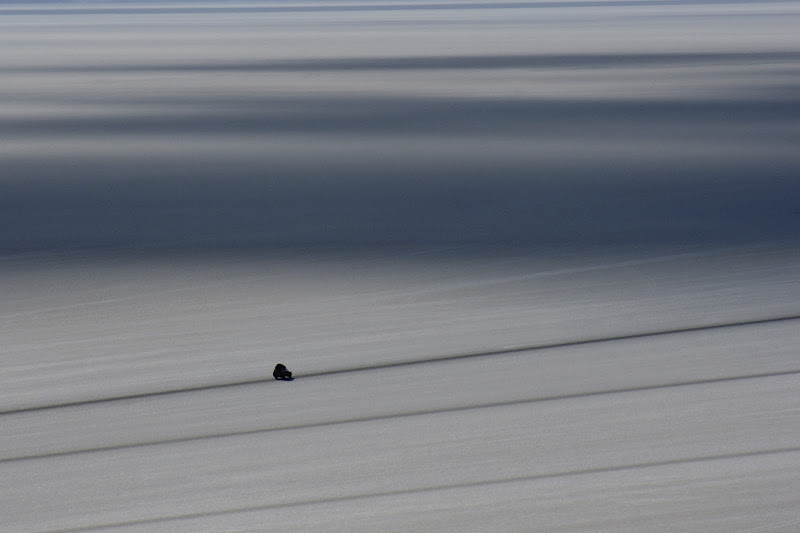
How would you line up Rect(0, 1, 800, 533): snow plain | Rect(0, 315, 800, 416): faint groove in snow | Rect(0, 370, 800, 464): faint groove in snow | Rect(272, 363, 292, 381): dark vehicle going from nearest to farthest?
Rect(0, 1, 800, 533): snow plain, Rect(0, 370, 800, 464): faint groove in snow, Rect(0, 315, 800, 416): faint groove in snow, Rect(272, 363, 292, 381): dark vehicle

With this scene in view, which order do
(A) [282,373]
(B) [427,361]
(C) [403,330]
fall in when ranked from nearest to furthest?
(A) [282,373] → (B) [427,361] → (C) [403,330]

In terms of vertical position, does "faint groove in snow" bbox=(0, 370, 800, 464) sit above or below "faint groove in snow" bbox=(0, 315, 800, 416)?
below

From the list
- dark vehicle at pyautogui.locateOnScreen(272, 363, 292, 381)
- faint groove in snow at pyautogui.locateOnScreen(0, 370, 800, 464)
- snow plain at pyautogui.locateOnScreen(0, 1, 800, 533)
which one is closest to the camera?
snow plain at pyautogui.locateOnScreen(0, 1, 800, 533)

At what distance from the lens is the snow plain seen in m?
2.33

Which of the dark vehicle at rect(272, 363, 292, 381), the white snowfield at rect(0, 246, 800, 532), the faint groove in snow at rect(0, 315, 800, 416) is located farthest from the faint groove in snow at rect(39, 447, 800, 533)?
the dark vehicle at rect(272, 363, 292, 381)

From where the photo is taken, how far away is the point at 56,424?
2.78m

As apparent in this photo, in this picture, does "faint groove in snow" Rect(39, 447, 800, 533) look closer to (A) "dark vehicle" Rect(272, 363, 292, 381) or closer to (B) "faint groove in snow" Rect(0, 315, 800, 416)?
(B) "faint groove in snow" Rect(0, 315, 800, 416)

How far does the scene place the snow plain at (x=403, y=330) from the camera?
91.6 inches

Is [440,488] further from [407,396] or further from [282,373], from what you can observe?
[282,373]

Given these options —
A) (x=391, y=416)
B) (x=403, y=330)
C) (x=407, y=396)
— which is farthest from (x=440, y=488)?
(x=403, y=330)

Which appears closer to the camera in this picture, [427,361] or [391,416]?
[391,416]

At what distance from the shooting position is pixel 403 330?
3.48 metres

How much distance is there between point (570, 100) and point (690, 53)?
805 cm

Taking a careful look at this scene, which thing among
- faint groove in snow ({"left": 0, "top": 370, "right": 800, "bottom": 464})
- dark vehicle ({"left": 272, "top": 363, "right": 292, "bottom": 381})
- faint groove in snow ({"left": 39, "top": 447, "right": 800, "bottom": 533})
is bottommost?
faint groove in snow ({"left": 39, "top": 447, "right": 800, "bottom": 533})
